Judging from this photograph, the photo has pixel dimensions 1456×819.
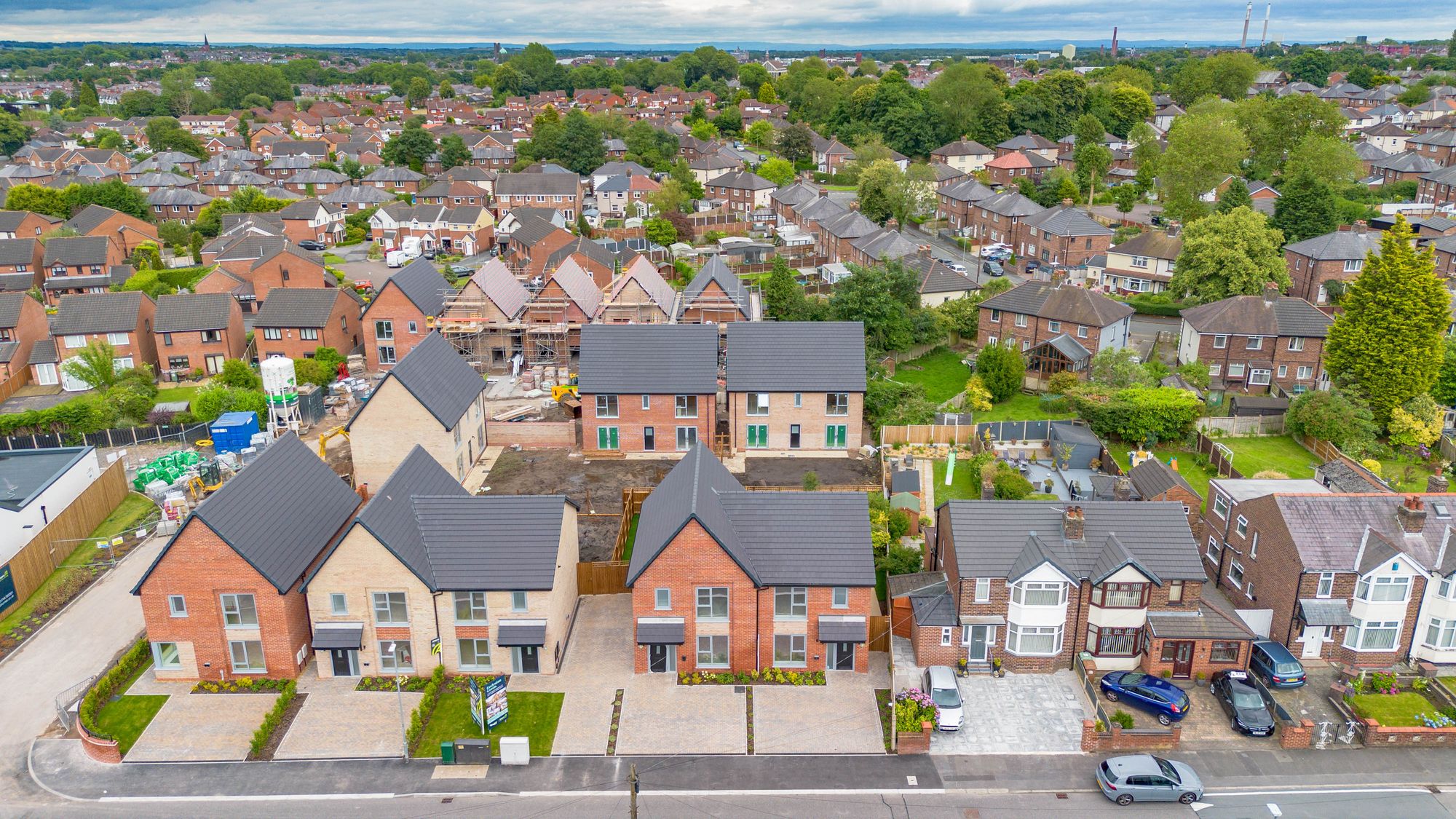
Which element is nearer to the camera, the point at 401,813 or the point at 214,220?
the point at 401,813

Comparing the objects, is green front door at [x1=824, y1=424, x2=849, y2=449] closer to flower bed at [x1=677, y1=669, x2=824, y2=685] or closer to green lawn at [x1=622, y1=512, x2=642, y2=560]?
green lawn at [x1=622, y1=512, x2=642, y2=560]

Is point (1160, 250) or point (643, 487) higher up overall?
point (1160, 250)

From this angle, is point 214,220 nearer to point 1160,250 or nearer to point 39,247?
point 39,247

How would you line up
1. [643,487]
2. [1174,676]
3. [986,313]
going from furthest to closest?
[986,313] → [643,487] → [1174,676]

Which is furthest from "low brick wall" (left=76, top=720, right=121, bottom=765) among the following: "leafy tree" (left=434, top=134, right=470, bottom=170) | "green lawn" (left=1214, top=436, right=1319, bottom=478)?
"leafy tree" (left=434, top=134, right=470, bottom=170)

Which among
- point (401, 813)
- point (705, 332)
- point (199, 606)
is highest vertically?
point (705, 332)

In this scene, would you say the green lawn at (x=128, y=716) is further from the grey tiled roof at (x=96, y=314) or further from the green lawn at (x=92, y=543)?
the grey tiled roof at (x=96, y=314)

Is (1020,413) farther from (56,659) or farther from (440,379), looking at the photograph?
(56,659)

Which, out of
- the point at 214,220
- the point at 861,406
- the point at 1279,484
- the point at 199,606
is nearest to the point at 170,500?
the point at 199,606
